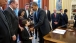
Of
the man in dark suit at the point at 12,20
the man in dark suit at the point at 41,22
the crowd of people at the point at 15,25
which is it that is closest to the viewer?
the crowd of people at the point at 15,25

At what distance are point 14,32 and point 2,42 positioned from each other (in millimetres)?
637

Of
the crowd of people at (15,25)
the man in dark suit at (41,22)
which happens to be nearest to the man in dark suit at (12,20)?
the crowd of people at (15,25)

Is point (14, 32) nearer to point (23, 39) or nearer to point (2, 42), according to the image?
point (23, 39)

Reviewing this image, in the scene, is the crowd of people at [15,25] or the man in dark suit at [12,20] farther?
the man in dark suit at [12,20]

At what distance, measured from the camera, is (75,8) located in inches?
320

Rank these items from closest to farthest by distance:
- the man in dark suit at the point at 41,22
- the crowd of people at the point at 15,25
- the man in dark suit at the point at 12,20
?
1. the crowd of people at the point at 15,25
2. the man in dark suit at the point at 12,20
3. the man in dark suit at the point at 41,22

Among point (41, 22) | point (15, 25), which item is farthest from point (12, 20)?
point (41, 22)

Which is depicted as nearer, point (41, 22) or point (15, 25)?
point (15, 25)

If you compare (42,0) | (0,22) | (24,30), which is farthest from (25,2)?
(0,22)

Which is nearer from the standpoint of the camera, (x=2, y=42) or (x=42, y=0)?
(x=2, y=42)

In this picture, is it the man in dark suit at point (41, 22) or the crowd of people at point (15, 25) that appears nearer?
the crowd of people at point (15, 25)

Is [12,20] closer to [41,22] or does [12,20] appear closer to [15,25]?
[15,25]

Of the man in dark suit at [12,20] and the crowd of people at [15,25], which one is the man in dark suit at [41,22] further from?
the man in dark suit at [12,20]

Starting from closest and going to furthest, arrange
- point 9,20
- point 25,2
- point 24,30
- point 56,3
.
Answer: point 9,20
point 24,30
point 25,2
point 56,3
